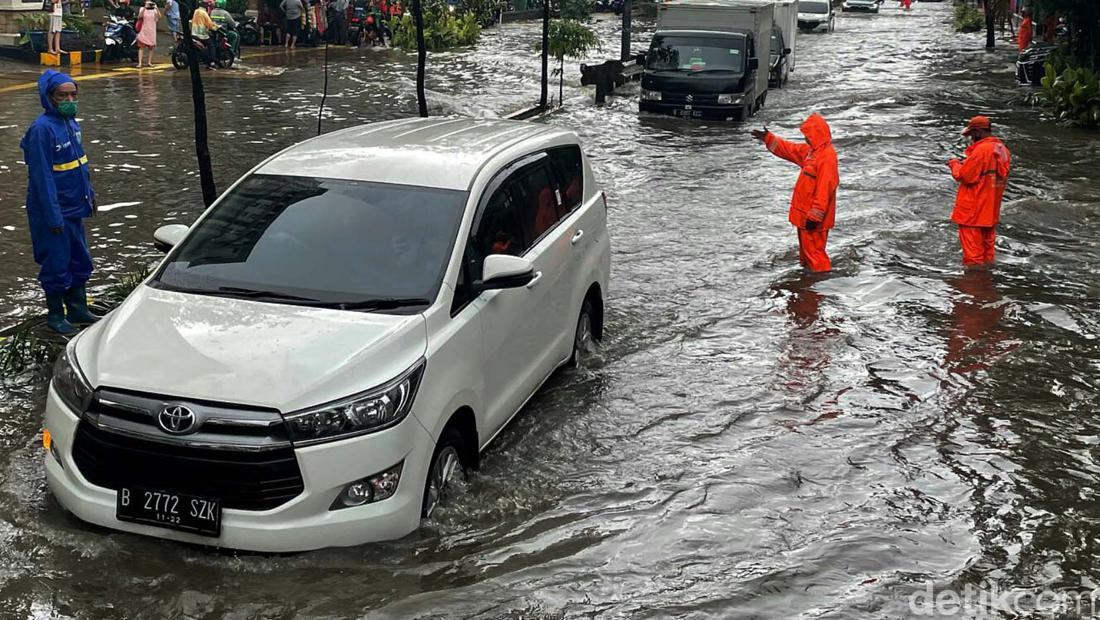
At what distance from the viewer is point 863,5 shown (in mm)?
63031

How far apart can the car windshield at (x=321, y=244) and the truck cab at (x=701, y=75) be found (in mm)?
16630

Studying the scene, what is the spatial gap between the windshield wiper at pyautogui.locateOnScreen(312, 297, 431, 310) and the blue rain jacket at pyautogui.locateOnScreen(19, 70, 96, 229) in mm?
3342

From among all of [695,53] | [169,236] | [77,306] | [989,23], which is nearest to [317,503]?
[169,236]

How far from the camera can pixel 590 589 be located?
18.1ft

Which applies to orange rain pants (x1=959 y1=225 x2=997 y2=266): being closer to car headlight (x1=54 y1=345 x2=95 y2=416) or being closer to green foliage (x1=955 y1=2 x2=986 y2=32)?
car headlight (x1=54 y1=345 x2=95 y2=416)

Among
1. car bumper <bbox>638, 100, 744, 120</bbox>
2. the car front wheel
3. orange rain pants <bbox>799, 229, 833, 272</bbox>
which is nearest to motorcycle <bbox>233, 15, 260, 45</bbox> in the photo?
car bumper <bbox>638, 100, 744, 120</bbox>

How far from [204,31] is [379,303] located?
2378 centimetres

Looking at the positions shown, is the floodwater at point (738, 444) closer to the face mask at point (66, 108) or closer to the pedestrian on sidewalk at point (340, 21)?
the face mask at point (66, 108)

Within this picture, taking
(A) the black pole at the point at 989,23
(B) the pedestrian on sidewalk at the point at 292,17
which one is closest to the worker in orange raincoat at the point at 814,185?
(B) the pedestrian on sidewalk at the point at 292,17

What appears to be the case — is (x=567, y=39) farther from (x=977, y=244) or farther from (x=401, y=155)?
(x=401, y=155)

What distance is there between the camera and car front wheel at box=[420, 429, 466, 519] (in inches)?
223

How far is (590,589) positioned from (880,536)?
1592 mm

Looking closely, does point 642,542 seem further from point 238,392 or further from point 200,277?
point 200,277

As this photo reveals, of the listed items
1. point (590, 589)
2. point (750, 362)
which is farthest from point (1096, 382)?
point (590, 589)
